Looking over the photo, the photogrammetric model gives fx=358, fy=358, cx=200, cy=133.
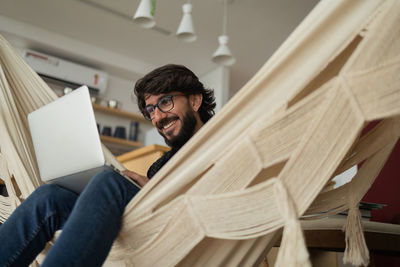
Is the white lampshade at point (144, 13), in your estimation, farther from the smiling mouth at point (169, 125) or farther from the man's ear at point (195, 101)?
the smiling mouth at point (169, 125)

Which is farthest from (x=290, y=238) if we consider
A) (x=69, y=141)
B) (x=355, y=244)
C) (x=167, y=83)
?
(x=167, y=83)

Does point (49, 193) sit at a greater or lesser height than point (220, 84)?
lesser

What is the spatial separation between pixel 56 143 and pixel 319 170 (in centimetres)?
63

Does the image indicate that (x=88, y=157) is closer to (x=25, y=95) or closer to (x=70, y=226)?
(x=70, y=226)

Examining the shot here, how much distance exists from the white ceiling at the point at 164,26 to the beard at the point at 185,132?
1728 mm

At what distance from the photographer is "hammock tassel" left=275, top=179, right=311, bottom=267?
50 cm

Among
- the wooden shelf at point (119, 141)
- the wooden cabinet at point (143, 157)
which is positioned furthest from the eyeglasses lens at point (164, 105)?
the wooden shelf at point (119, 141)

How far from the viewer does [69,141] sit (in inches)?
32.4

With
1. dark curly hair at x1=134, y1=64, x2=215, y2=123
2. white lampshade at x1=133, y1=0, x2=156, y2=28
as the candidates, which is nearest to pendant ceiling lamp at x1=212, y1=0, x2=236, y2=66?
white lampshade at x1=133, y1=0, x2=156, y2=28

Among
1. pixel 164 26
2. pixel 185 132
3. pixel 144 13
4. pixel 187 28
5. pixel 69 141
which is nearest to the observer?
pixel 69 141

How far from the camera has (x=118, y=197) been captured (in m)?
0.73

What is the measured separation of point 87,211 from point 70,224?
0.04 m

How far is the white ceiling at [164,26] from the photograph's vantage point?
2.82m

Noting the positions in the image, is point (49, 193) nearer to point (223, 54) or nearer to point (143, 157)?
point (143, 157)
